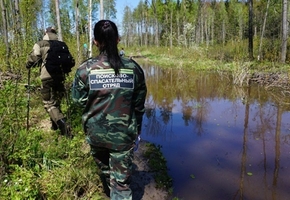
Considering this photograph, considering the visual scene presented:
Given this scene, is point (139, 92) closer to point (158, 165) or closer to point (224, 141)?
point (158, 165)

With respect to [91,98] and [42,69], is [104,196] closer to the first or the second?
[91,98]

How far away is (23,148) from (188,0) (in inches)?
1636

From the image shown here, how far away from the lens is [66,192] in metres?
2.75

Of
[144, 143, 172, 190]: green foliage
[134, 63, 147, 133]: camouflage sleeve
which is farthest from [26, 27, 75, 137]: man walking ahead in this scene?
[134, 63, 147, 133]: camouflage sleeve

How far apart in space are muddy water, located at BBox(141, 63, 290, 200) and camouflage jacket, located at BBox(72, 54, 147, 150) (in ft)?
4.63

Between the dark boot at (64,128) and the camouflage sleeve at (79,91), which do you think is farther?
the dark boot at (64,128)

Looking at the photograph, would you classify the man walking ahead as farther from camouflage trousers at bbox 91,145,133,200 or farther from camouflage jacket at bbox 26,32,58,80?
camouflage trousers at bbox 91,145,133,200

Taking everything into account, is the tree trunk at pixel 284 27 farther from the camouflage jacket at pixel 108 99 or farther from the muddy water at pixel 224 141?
the camouflage jacket at pixel 108 99


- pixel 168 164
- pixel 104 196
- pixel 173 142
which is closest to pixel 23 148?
pixel 104 196

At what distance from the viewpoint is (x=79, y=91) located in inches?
90.5

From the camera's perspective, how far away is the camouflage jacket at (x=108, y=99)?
217 cm

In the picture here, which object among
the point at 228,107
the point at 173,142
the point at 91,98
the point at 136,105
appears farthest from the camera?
the point at 228,107

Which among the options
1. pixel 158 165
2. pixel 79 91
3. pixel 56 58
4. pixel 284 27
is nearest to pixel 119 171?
pixel 79 91

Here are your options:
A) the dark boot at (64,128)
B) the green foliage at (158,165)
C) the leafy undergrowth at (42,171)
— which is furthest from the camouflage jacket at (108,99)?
the dark boot at (64,128)
